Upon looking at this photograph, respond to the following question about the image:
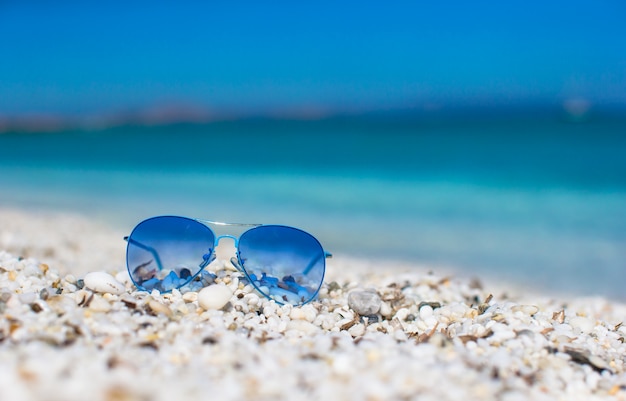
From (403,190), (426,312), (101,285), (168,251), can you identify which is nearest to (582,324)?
(426,312)

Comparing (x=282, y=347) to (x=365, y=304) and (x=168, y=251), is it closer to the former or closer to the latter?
(x=365, y=304)

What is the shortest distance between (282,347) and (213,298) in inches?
23.6

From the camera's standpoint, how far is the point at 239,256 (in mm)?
3141

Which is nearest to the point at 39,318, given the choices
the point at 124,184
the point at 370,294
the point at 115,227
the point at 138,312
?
the point at 138,312

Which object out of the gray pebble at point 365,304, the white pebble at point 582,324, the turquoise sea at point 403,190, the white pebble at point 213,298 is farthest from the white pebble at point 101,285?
the turquoise sea at point 403,190

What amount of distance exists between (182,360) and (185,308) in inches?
27.0

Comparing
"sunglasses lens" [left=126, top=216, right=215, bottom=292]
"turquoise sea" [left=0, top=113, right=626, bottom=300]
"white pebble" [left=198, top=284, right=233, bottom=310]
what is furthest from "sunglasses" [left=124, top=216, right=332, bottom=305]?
"turquoise sea" [left=0, top=113, right=626, bottom=300]

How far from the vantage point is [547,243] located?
6.94 meters

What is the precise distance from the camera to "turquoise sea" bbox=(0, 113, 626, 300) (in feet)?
21.6

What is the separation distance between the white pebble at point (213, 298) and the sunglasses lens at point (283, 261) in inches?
15.0

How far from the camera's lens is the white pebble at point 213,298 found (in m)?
2.68

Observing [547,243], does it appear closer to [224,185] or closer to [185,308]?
[185,308]

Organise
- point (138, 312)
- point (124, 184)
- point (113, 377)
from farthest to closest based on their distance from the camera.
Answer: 1. point (124, 184)
2. point (138, 312)
3. point (113, 377)

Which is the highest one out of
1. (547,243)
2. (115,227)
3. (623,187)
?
(623,187)
